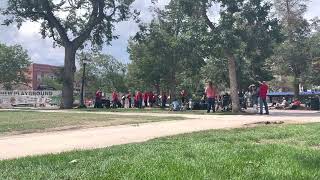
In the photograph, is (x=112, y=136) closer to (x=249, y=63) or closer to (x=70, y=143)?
(x=70, y=143)

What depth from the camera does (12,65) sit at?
81.0 meters

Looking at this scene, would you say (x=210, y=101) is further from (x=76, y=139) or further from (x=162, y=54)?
(x=162, y=54)

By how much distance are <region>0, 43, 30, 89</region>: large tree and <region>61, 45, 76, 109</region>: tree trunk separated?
131 feet

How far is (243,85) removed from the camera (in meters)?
52.2

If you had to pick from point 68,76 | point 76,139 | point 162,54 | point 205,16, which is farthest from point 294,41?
point 76,139

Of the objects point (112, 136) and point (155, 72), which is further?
point (155, 72)

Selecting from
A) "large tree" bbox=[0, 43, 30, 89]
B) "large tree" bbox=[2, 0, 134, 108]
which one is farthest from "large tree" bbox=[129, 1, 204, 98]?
"large tree" bbox=[0, 43, 30, 89]

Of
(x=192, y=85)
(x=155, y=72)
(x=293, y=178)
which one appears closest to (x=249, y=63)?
(x=155, y=72)

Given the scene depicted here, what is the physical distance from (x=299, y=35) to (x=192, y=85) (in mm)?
16201

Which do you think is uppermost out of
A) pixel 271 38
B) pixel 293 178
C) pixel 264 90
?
pixel 271 38

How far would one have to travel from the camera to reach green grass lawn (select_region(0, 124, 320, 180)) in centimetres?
713

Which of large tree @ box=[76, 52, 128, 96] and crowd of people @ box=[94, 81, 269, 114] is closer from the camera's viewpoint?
crowd of people @ box=[94, 81, 269, 114]

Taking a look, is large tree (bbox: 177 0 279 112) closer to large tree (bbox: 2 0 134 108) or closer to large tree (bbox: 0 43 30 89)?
large tree (bbox: 2 0 134 108)

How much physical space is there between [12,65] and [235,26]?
194 ft
